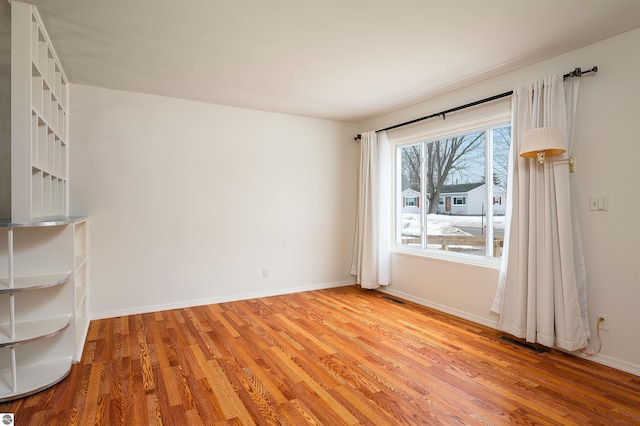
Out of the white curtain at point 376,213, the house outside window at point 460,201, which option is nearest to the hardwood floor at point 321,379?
the white curtain at point 376,213

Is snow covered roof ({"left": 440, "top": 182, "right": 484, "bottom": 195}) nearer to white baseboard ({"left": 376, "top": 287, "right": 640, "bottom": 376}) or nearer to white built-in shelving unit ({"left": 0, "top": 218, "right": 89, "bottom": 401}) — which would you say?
white baseboard ({"left": 376, "top": 287, "right": 640, "bottom": 376})

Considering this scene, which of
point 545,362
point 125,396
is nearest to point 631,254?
point 545,362

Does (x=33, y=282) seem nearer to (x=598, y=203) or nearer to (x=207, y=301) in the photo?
(x=207, y=301)

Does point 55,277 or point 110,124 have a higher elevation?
point 110,124

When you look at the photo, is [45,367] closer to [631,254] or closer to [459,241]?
[459,241]

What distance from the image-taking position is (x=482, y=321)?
3623 mm

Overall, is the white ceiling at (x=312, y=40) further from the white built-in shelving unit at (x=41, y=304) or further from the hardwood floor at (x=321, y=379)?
the hardwood floor at (x=321, y=379)

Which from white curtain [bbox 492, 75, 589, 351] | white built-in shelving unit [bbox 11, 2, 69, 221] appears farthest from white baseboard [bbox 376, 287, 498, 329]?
white built-in shelving unit [bbox 11, 2, 69, 221]

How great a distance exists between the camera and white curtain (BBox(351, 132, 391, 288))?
4.84m

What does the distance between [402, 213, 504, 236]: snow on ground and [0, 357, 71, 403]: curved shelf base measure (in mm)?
3784

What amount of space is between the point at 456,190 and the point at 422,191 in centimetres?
50

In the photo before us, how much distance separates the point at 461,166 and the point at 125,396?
376cm

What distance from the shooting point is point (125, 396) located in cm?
225

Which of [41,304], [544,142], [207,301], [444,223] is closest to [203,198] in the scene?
[207,301]
